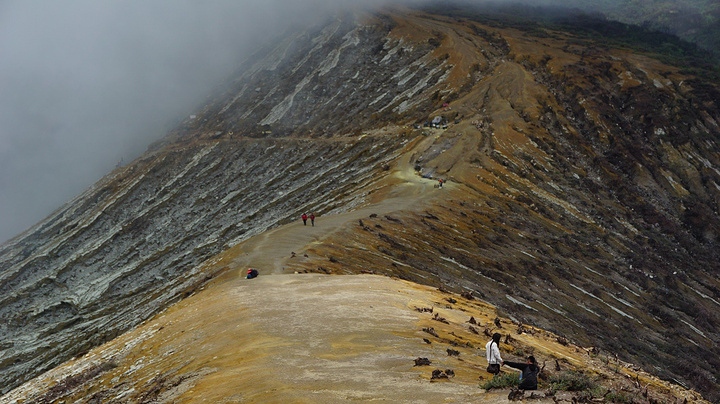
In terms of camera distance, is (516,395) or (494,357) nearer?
(516,395)

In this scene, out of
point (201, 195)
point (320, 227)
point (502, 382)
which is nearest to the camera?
point (502, 382)

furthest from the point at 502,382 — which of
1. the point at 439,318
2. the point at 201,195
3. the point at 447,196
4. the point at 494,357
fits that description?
the point at 201,195

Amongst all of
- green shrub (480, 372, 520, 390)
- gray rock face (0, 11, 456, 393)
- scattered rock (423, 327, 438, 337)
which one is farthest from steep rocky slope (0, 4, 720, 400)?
green shrub (480, 372, 520, 390)

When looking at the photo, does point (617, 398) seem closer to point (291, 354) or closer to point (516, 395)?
point (516, 395)

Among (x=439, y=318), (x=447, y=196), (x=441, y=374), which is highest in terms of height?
(x=441, y=374)

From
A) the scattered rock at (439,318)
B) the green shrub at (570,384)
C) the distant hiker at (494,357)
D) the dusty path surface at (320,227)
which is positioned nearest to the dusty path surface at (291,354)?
the scattered rock at (439,318)

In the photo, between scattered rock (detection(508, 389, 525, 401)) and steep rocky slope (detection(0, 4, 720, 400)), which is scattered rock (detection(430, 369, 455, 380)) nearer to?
scattered rock (detection(508, 389, 525, 401))

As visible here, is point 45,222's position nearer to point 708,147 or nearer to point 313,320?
point 313,320
